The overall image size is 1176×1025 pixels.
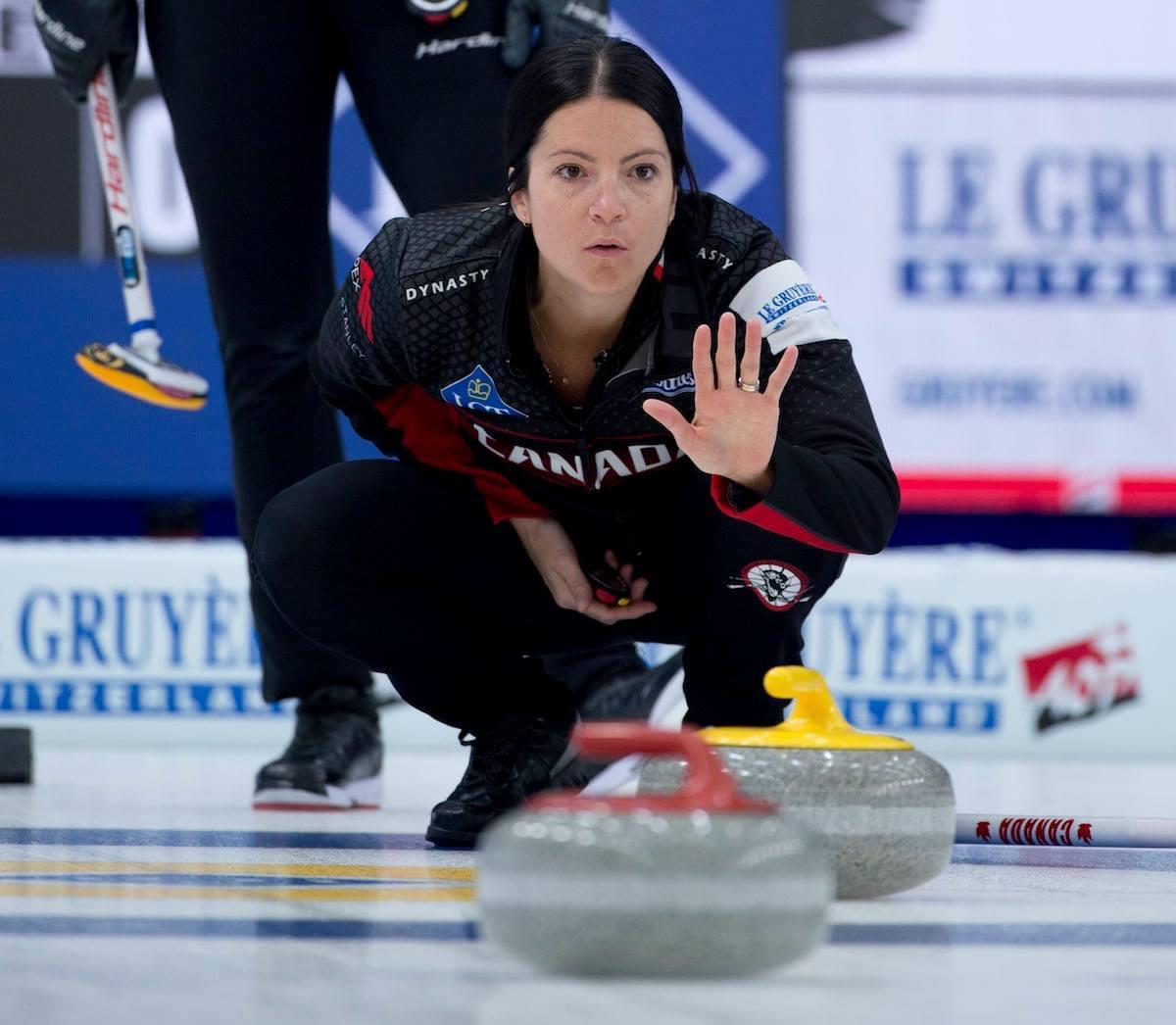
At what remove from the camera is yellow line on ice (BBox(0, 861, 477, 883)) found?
1.53 meters

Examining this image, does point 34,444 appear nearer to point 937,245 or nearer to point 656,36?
point 656,36

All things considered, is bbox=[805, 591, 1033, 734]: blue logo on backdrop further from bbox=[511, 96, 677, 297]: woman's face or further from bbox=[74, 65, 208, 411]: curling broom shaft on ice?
bbox=[511, 96, 677, 297]: woman's face

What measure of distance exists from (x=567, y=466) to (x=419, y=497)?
0.63 ft

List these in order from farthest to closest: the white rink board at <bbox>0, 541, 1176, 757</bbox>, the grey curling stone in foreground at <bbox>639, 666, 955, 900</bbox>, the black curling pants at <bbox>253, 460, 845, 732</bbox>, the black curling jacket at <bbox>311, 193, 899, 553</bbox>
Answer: the white rink board at <bbox>0, 541, 1176, 757</bbox> < the black curling pants at <bbox>253, 460, 845, 732</bbox> < the black curling jacket at <bbox>311, 193, 899, 553</bbox> < the grey curling stone in foreground at <bbox>639, 666, 955, 900</bbox>

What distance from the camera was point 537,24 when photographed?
232cm

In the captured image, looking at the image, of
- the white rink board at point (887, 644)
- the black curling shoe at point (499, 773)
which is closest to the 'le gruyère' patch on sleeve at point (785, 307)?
the black curling shoe at point (499, 773)

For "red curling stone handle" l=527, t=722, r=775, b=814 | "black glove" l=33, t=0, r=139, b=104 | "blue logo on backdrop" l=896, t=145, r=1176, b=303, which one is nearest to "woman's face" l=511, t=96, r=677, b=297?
"red curling stone handle" l=527, t=722, r=775, b=814

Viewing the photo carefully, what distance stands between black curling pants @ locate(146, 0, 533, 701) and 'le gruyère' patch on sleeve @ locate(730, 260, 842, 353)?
581 mm

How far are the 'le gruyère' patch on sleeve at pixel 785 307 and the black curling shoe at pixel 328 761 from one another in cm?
90

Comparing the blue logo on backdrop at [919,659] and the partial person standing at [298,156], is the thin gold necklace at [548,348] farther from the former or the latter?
the blue logo on backdrop at [919,659]

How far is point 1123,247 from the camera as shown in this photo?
180 inches

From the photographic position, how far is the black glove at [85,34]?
8.10ft

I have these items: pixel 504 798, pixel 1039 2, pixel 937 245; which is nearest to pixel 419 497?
pixel 504 798

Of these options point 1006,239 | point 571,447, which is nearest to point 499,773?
point 571,447
